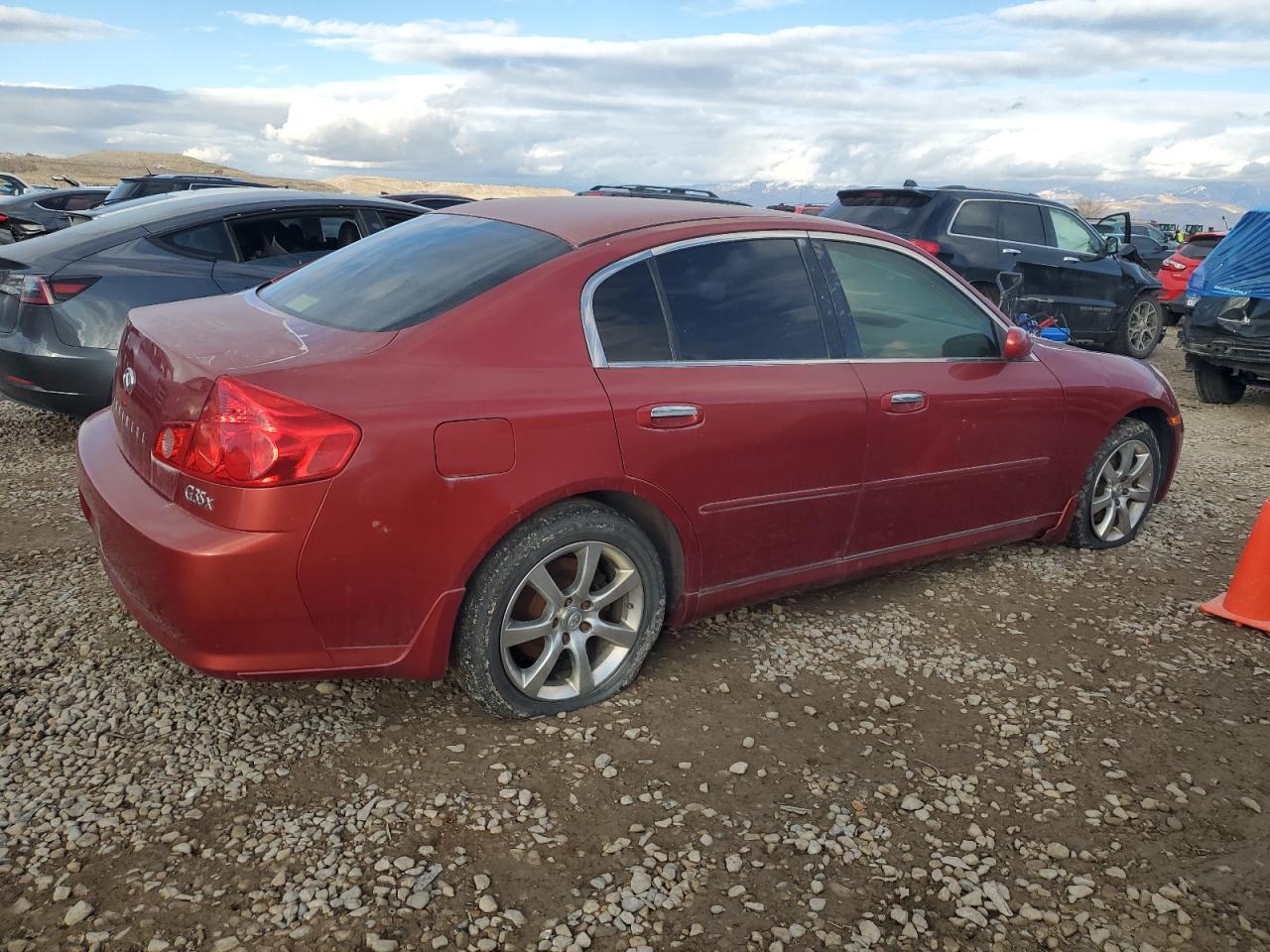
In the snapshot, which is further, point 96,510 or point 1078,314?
point 1078,314

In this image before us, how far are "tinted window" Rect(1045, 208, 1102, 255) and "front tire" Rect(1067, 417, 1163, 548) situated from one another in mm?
6270

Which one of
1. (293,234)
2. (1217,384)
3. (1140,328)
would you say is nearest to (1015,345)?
(293,234)

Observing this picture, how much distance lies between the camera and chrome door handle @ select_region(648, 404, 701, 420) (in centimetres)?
309

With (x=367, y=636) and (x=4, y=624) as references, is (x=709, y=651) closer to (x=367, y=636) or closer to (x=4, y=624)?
(x=367, y=636)

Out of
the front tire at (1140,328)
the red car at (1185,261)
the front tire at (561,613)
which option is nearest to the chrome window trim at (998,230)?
the front tire at (1140,328)

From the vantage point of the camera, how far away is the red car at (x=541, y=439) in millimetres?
2578

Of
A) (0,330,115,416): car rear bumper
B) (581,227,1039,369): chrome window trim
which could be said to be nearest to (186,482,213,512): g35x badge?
(581,227,1039,369): chrome window trim

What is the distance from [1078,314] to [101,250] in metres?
9.55

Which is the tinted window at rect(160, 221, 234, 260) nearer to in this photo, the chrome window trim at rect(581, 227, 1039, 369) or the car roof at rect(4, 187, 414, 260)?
the car roof at rect(4, 187, 414, 260)

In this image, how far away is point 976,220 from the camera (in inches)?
384

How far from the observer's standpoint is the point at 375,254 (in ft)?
11.6

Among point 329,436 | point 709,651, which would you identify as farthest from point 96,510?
point 709,651

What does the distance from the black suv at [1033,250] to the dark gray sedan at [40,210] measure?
10440mm

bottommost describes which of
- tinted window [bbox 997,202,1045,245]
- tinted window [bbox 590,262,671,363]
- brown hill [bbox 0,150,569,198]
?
brown hill [bbox 0,150,569,198]
